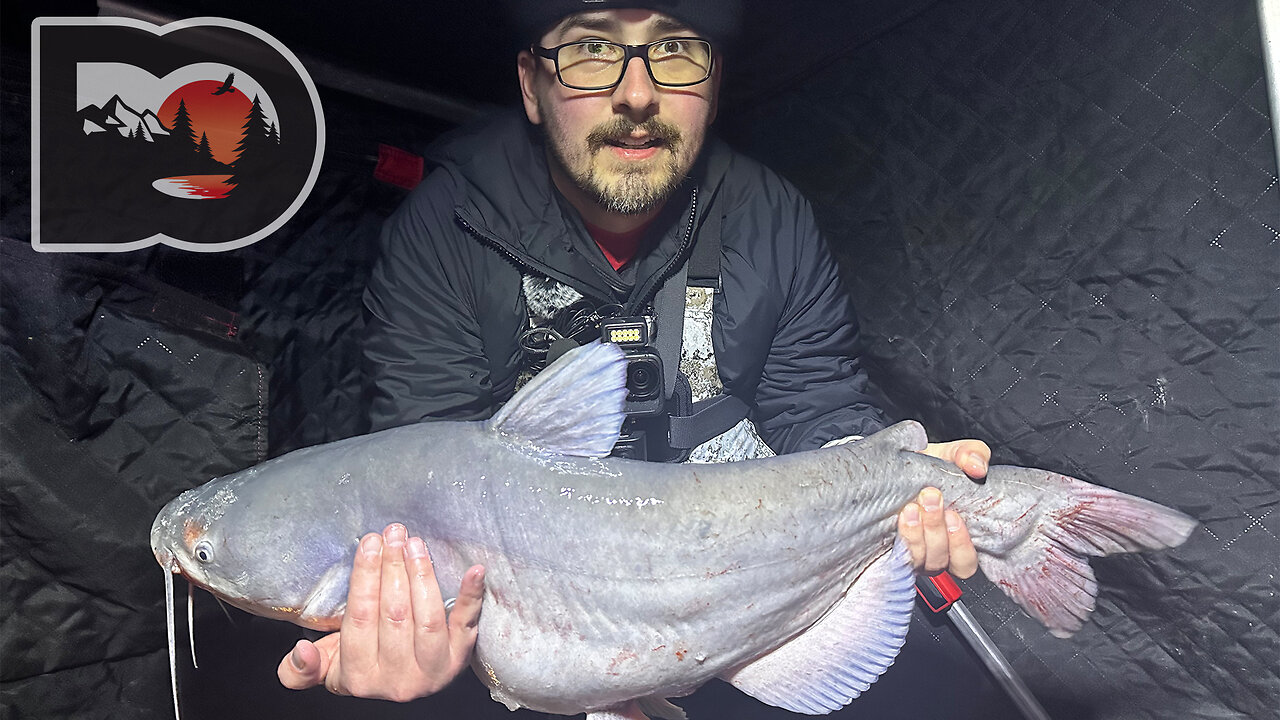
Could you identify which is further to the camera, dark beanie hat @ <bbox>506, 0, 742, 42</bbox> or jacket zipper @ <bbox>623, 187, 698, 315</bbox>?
jacket zipper @ <bbox>623, 187, 698, 315</bbox>

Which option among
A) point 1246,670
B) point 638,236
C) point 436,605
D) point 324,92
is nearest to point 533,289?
point 638,236

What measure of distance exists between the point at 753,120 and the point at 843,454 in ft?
4.40

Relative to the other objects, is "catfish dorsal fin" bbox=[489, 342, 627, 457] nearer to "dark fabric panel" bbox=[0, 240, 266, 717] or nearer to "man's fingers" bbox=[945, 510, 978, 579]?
"man's fingers" bbox=[945, 510, 978, 579]

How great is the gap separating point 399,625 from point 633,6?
1.02 metres

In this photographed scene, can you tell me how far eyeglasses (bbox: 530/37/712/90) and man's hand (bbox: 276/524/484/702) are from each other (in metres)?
A: 0.84

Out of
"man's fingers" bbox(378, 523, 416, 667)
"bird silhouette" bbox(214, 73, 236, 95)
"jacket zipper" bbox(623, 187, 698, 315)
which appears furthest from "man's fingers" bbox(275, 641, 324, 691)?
"bird silhouette" bbox(214, 73, 236, 95)

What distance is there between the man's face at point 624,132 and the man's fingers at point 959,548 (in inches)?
29.4

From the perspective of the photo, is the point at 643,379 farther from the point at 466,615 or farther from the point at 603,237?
the point at 466,615

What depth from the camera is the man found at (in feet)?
4.12

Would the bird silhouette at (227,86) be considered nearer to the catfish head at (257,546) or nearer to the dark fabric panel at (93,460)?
the dark fabric panel at (93,460)

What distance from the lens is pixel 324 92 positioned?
1714 millimetres

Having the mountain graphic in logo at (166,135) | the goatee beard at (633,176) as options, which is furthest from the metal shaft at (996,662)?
the mountain graphic in logo at (166,135)

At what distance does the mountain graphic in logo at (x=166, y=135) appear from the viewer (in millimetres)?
1315

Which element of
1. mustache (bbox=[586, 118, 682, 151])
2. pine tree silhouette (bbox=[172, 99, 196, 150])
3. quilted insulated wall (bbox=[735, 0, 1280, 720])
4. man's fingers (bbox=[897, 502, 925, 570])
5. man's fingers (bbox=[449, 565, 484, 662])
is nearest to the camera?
man's fingers (bbox=[449, 565, 484, 662])
